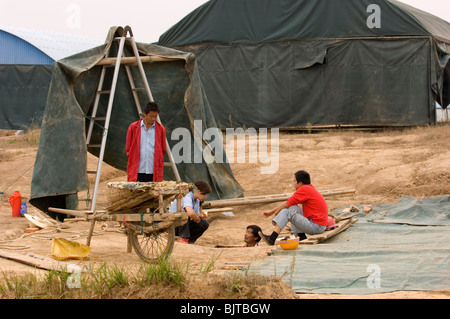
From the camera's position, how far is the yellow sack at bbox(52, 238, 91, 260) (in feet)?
19.2

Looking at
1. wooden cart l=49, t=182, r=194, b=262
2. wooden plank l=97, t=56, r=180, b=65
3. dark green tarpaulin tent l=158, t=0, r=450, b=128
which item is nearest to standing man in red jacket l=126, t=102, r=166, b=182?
wooden cart l=49, t=182, r=194, b=262

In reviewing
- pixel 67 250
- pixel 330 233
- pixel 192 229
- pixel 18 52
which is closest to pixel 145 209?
pixel 67 250

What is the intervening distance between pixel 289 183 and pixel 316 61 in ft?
18.4

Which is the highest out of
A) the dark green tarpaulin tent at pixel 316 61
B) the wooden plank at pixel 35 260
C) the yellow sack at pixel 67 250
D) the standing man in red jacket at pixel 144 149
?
the dark green tarpaulin tent at pixel 316 61

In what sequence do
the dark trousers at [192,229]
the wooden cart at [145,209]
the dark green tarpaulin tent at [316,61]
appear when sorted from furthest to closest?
the dark green tarpaulin tent at [316,61], the dark trousers at [192,229], the wooden cart at [145,209]

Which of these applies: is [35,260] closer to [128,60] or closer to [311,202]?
[311,202]

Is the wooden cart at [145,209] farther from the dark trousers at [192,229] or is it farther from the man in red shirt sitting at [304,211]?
the man in red shirt sitting at [304,211]

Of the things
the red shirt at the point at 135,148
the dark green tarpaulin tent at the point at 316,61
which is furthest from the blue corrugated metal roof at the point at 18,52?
the red shirt at the point at 135,148

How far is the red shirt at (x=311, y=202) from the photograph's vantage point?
24.1ft

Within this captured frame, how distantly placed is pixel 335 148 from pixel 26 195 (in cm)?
677

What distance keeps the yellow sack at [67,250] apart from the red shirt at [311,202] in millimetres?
2604

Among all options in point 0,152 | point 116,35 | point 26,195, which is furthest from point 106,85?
point 0,152

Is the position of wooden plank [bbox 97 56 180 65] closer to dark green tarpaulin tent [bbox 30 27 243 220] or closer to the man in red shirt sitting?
dark green tarpaulin tent [bbox 30 27 243 220]
